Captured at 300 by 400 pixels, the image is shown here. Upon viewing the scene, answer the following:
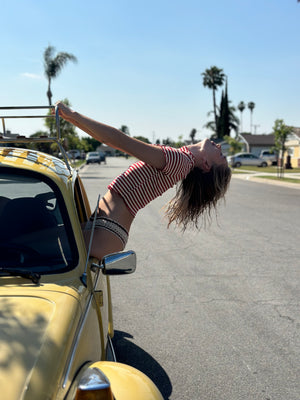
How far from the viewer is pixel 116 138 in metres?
2.65

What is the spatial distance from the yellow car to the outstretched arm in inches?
12.5

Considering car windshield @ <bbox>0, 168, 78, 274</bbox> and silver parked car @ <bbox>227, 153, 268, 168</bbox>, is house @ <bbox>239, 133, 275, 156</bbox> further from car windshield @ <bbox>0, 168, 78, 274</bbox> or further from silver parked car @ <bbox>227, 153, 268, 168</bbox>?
car windshield @ <bbox>0, 168, 78, 274</bbox>

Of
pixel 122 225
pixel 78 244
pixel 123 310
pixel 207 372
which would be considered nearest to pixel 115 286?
pixel 123 310

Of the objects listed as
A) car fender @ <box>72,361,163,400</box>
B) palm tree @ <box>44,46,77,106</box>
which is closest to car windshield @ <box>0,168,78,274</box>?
car fender @ <box>72,361,163,400</box>

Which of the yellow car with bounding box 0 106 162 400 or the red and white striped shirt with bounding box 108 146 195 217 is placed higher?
the red and white striped shirt with bounding box 108 146 195 217

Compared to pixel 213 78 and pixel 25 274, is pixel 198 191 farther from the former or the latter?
pixel 213 78

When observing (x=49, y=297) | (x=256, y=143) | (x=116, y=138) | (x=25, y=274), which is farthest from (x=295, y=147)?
(x=49, y=297)

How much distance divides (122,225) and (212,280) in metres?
3.44

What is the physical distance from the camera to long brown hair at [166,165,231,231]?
304cm

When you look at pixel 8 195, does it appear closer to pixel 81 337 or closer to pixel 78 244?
pixel 78 244

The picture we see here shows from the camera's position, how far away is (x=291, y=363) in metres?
3.73

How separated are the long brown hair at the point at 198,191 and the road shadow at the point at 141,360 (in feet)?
4.11

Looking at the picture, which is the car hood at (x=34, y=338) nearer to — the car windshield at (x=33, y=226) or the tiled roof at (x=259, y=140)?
the car windshield at (x=33, y=226)

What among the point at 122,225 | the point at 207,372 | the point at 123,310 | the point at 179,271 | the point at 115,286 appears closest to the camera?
the point at 122,225
